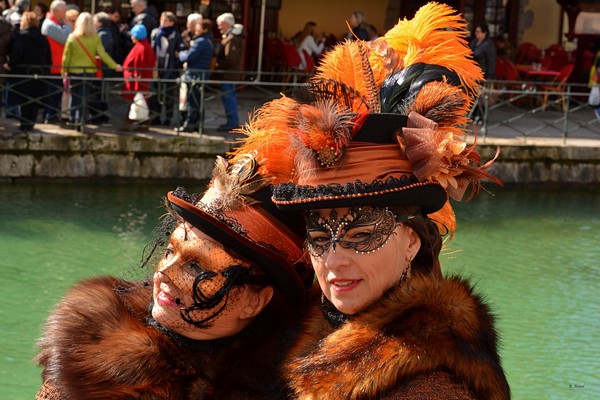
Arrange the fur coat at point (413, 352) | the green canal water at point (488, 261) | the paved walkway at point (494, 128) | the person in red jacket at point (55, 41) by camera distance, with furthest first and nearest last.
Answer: the person in red jacket at point (55, 41)
the paved walkway at point (494, 128)
the green canal water at point (488, 261)
the fur coat at point (413, 352)

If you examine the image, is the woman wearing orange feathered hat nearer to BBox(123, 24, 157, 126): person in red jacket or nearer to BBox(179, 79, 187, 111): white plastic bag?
BBox(179, 79, 187, 111): white plastic bag

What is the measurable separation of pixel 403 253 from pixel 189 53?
10222 millimetres

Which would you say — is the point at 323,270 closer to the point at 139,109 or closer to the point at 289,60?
the point at 139,109

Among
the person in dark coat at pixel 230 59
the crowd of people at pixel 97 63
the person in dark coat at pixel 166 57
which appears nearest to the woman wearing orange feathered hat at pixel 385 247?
the crowd of people at pixel 97 63

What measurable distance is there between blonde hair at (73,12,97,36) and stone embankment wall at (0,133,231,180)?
116 centimetres

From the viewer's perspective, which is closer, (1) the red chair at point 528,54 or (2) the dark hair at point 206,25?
(2) the dark hair at point 206,25

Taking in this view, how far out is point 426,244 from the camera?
2.83 meters

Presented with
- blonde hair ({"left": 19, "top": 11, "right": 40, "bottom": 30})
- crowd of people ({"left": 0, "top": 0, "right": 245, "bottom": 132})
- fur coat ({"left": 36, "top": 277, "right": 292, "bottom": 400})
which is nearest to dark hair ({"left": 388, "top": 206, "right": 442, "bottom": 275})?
fur coat ({"left": 36, "top": 277, "right": 292, "bottom": 400})

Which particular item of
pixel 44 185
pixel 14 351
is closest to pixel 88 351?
pixel 14 351

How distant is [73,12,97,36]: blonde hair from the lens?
12.1 m

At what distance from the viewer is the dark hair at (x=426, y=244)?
2.79 metres

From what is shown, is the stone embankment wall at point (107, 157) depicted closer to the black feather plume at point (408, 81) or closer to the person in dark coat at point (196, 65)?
Answer: the person in dark coat at point (196, 65)

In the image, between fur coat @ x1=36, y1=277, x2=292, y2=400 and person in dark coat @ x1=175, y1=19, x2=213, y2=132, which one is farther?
person in dark coat @ x1=175, y1=19, x2=213, y2=132

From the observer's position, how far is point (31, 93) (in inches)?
484
